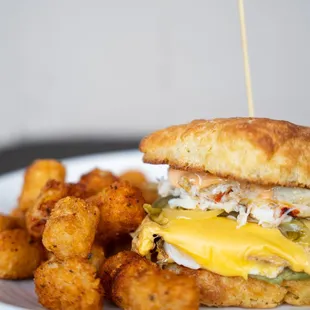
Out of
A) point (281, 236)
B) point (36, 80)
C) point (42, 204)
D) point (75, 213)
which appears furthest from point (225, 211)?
point (36, 80)

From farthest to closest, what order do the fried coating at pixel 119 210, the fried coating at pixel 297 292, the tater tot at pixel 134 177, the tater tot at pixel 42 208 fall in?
the tater tot at pixel 134 177, the tater tot at pixel 42 208, the fried coating at pixel 119 210, the fried coating at pixel 297 292

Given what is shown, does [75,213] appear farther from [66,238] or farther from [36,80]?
[36,80]

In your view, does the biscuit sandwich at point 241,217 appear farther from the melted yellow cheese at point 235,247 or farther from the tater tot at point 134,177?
the tater tot at point 134,177

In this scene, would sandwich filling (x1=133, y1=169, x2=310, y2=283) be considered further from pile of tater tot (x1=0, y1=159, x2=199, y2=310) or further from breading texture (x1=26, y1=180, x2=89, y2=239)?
breading texture (x1=26, y1=180, x2=89, y2=239)

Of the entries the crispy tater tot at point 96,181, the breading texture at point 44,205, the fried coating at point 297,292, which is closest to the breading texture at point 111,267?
the breading texture at point 44,205

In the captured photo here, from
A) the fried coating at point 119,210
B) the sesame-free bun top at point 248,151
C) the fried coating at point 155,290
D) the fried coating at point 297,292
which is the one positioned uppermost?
the sesame-free bun top at point 248,151

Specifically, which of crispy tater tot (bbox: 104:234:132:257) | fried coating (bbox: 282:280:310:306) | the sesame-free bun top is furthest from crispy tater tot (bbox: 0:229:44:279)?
fried coating (bbox: 282:280:310:306)

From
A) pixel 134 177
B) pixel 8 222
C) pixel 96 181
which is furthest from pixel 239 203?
pixel 134 177

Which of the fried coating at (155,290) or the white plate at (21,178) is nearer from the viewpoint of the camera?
the fried coating at (155,290)
